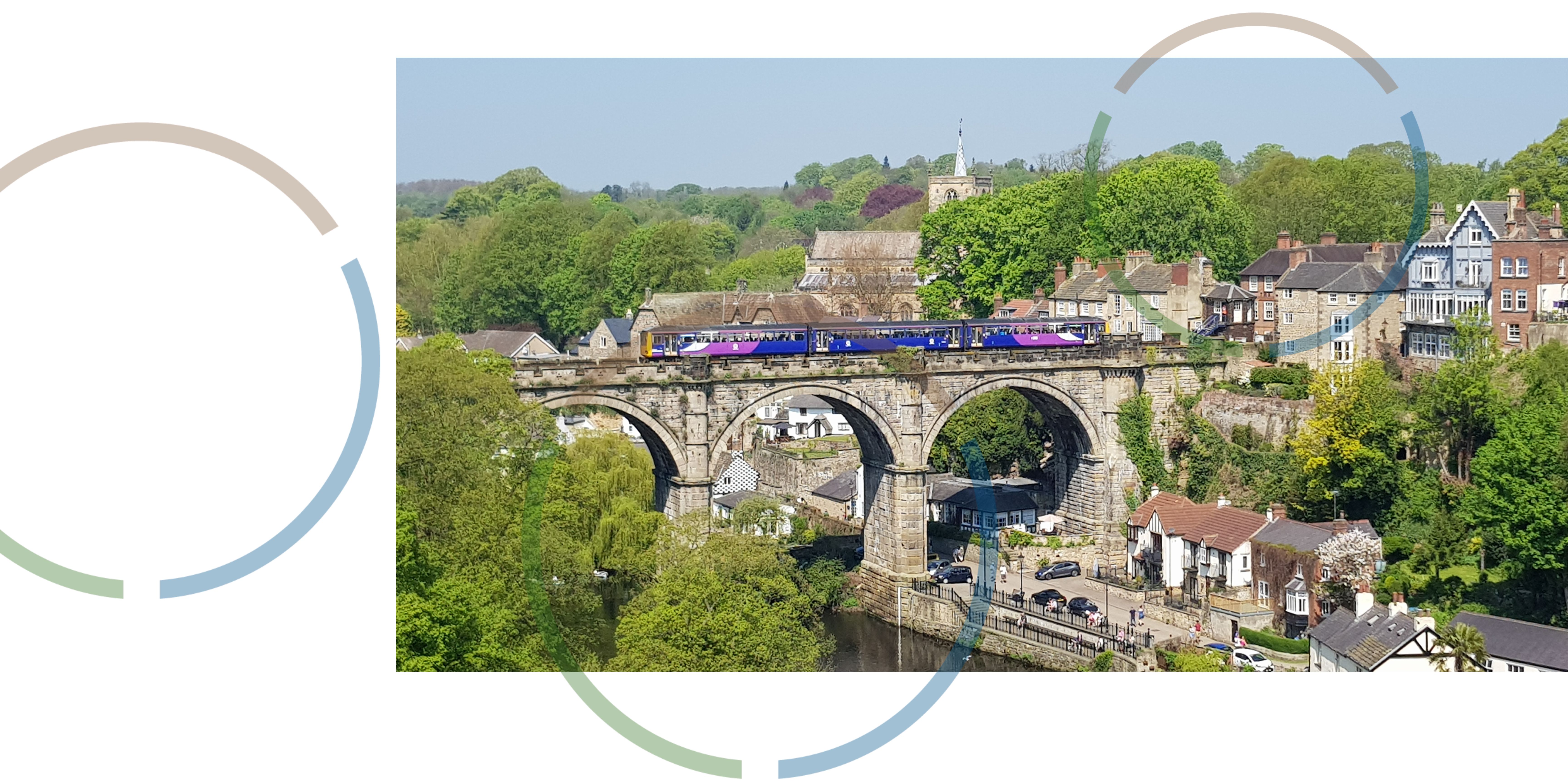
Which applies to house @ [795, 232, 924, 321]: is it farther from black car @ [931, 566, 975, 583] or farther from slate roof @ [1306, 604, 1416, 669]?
slate roof @ [1306, 604, 1416, 669]

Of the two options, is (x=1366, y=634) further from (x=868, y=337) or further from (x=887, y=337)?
(x=868, y=337)

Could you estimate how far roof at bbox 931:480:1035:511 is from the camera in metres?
52.9

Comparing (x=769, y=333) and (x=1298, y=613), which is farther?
(x=769, y=333)

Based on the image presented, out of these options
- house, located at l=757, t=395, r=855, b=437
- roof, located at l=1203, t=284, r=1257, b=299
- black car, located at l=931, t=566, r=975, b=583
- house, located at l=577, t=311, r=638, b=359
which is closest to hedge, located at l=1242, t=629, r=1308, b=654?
black car, located at l=931, t=566, r=975, b=583

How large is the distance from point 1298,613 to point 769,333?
56.2 ft

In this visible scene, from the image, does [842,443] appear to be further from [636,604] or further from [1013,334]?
[636,604]

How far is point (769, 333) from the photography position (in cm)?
5066

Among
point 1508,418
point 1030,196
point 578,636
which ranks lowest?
point 578,636

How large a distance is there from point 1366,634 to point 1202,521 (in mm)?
9143

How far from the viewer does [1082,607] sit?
149 feet

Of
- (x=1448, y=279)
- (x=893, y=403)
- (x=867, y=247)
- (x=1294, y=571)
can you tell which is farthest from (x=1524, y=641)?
(x=867, y=247)

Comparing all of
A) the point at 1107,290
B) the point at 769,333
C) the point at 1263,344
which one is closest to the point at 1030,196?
the point at 1107,290

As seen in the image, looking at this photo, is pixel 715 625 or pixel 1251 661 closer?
pixel 715 625

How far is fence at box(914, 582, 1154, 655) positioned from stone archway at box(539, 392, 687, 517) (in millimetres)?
7075
